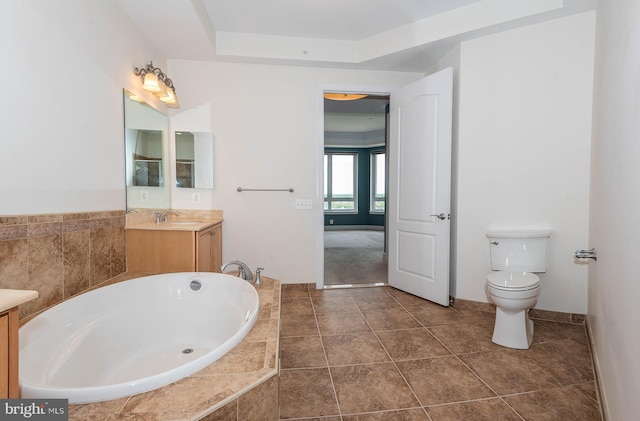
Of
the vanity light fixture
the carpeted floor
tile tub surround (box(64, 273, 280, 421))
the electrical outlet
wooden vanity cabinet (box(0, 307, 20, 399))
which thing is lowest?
the carpeted floor

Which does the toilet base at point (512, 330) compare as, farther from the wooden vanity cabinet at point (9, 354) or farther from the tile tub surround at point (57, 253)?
the tile tub surround at point (57, 253)

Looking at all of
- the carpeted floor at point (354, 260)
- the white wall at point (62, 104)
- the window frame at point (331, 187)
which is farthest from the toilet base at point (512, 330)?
the window frame at point (331, 187)

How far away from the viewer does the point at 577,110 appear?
2.41 metres

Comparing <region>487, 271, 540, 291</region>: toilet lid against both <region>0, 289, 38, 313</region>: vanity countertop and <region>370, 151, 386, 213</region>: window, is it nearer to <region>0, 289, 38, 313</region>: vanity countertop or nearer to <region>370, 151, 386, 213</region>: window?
<region>0, 289, 38, 313</region>: vanity countertop

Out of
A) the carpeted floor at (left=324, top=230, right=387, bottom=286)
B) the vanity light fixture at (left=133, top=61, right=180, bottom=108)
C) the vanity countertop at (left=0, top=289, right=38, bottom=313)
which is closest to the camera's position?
the vanity countertop at (left=0, top=289, right=38, bottom=313)

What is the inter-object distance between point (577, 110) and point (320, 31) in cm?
232

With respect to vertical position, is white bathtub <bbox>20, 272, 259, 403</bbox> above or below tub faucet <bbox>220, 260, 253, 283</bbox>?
below

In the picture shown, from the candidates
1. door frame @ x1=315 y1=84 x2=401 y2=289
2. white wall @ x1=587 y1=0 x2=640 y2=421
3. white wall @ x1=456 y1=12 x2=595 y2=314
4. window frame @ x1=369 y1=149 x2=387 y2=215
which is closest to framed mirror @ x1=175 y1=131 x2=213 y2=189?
door frame @ x1=315 y1=84 x2=401 y2=289

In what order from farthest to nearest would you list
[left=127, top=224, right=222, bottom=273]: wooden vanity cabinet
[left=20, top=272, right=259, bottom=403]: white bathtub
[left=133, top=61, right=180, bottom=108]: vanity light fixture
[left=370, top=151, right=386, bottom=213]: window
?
[left=370, top=151, right=386, bottom=213]: window, [left=133, top=61, right=180, bottom=108]: vanity light fixture, [left=127, top=224, right=222, bottom=273]: wooden vanity cabinet, [left=20, top=272, right=259, bottom=403]: white bathtub

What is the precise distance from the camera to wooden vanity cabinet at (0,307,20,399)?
0.74 m

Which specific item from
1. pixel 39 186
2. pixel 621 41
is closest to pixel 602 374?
pixel 621 41

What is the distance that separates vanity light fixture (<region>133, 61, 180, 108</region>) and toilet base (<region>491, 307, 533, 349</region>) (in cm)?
322

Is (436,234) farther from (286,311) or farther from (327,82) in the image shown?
(327,82)

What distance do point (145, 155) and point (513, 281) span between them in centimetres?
310
